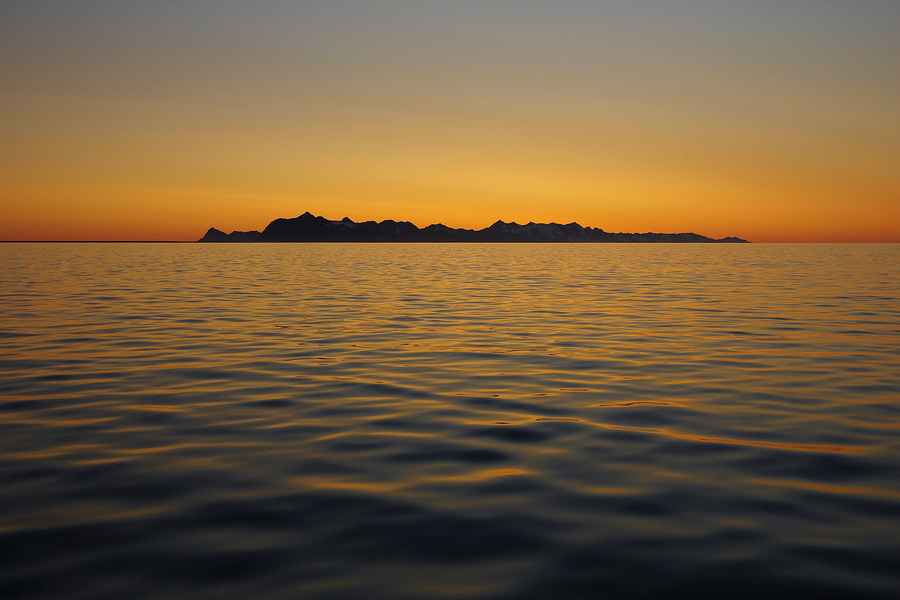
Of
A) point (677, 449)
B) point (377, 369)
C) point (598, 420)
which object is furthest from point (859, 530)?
point (377, 369)

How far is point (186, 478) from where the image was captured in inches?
284

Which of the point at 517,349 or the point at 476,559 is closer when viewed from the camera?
the point at 476,559

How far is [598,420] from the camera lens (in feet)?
31.7

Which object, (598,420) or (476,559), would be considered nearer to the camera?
(476,559)

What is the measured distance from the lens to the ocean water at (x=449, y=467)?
5125mm

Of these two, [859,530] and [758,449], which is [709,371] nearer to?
[758,449]

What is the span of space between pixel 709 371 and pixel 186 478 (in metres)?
9.87

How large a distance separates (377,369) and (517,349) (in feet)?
12.8

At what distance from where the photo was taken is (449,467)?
762 cm

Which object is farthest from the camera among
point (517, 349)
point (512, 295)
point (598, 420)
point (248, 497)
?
point (512, 295)

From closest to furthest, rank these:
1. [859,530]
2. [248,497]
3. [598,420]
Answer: [859,530] < [248,497] < [598,420]

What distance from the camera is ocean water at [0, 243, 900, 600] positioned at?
5.12 m

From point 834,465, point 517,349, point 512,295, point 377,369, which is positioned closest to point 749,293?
point 512,295

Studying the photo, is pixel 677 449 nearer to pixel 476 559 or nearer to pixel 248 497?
pixel 476 559
